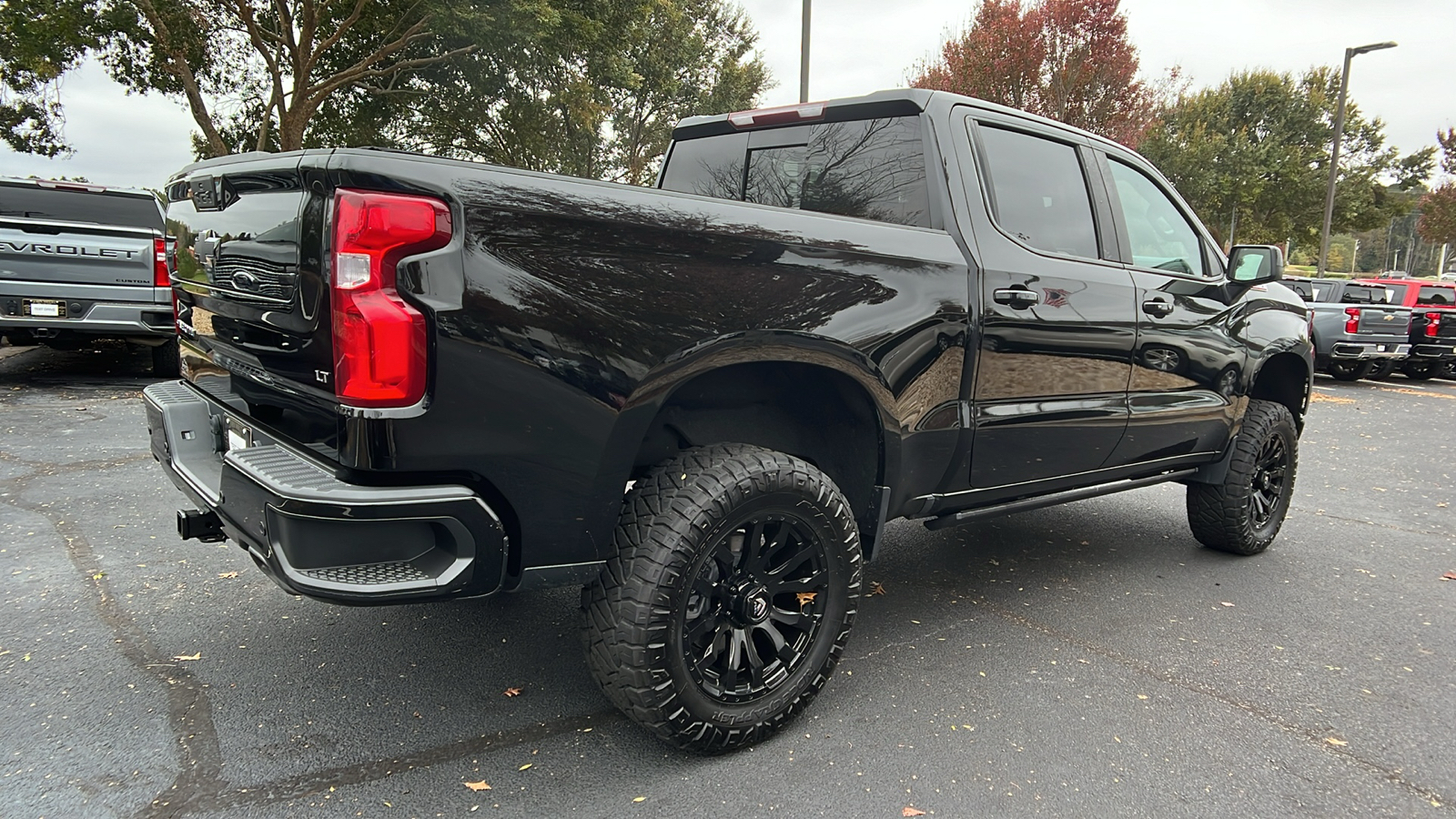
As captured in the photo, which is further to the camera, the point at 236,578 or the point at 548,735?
the point at 236,578

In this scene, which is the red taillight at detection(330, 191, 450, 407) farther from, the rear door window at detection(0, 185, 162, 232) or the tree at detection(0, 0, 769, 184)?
the tree at detection(0, 0, 769, 184)

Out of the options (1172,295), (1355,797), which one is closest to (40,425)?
(1172,295)

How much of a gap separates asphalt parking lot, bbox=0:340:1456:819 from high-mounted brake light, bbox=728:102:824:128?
1954mm

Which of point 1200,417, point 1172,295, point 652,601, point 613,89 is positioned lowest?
point 652,601

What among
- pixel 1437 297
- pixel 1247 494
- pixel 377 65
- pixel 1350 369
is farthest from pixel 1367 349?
pixel 377 65

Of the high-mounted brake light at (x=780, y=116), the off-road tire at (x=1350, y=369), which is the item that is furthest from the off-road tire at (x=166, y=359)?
the off-road tire at (x=1350, y=369)

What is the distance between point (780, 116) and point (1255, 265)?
2.37 m

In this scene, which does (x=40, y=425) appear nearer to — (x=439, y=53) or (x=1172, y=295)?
(x=1172, y=295)

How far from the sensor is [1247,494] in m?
4.34

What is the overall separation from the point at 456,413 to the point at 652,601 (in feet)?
2.21

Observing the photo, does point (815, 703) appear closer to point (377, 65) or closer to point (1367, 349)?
point (1367, 349)

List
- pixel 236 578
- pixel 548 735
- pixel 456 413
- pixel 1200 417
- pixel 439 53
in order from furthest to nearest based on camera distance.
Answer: pixel 439 53 < pixel 1200 417 < pixel 236 578 < pixel 548 735 < pixel 456 413

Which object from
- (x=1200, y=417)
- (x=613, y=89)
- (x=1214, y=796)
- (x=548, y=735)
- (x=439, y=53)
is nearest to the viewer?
(x=1214, y=796)

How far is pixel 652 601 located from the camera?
2189mm
